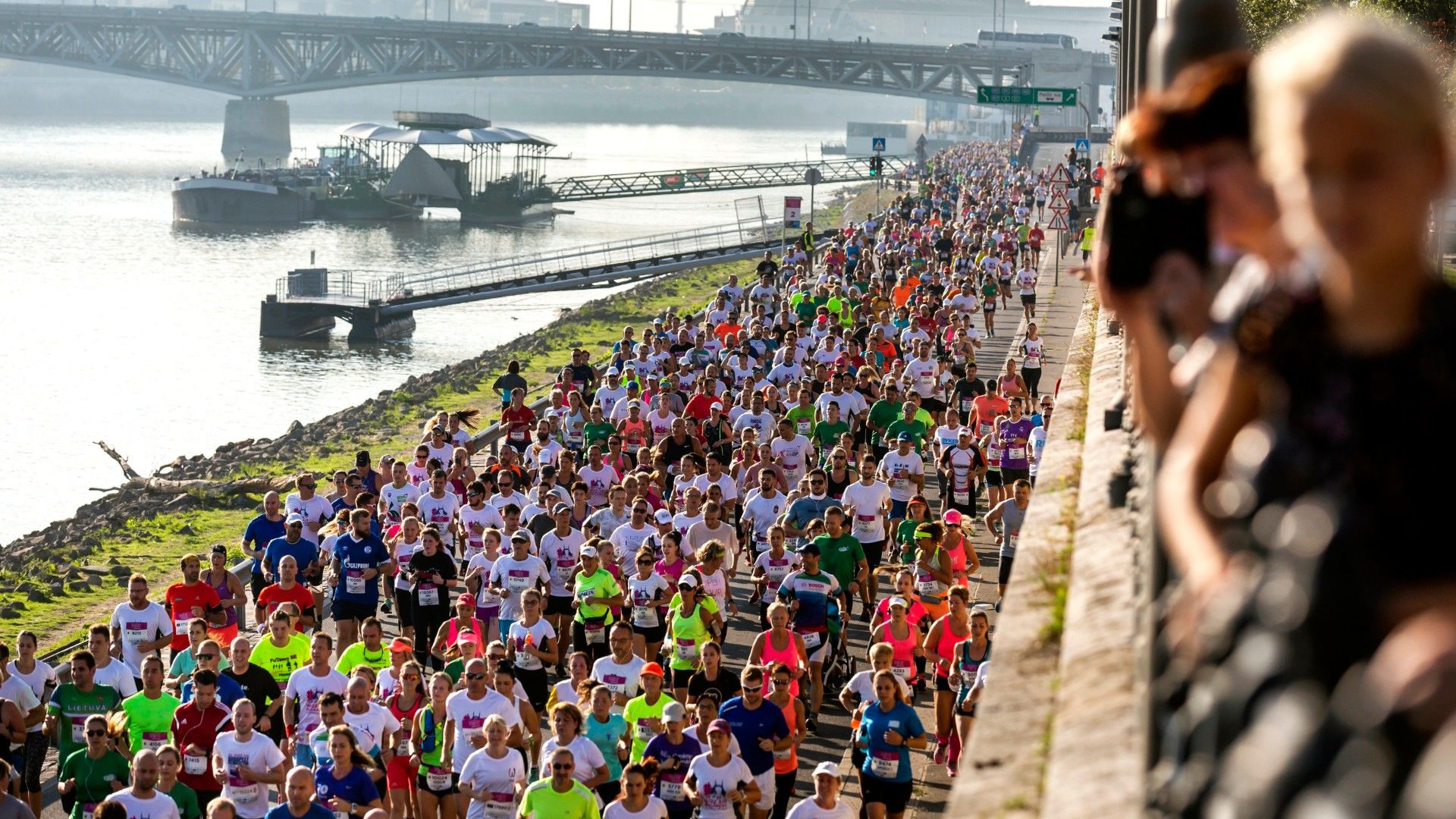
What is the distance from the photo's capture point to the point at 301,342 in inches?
2132

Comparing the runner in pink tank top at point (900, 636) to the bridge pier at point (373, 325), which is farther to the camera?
the bridge pier at point (373, 325)

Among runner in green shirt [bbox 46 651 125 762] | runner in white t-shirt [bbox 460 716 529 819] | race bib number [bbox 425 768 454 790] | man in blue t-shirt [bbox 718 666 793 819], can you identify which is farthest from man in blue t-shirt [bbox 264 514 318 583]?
man in blue t-shirt [bbox 718 666 793 819]

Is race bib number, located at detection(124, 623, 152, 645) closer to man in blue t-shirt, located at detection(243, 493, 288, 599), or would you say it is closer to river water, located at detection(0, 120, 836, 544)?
man in blue t-shirt, located at detection(243, 493, 288, 599)

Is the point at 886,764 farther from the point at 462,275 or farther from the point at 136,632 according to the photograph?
the point at 462,275

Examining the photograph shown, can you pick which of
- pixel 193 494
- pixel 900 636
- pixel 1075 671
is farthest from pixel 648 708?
pixel 193 494

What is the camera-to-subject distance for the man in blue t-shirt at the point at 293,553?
16.2 meters

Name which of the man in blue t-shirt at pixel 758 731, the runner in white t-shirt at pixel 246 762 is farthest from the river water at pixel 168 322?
the man in blue t-shirt at pixel 758 731

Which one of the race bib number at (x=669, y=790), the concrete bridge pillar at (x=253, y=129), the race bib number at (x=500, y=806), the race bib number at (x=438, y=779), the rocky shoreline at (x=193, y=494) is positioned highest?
the concrete bridge pillar at (x=253, y=129)

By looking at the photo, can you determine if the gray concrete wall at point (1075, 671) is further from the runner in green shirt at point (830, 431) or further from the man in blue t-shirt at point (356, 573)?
the runner in green shirt at point (830, 431)

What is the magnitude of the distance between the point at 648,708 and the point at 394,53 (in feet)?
403

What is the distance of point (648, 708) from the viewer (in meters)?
11.9

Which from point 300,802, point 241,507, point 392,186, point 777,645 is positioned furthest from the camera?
point 392,186

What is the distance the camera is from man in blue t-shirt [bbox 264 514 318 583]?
1620cm

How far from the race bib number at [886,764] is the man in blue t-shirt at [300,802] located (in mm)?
3275
